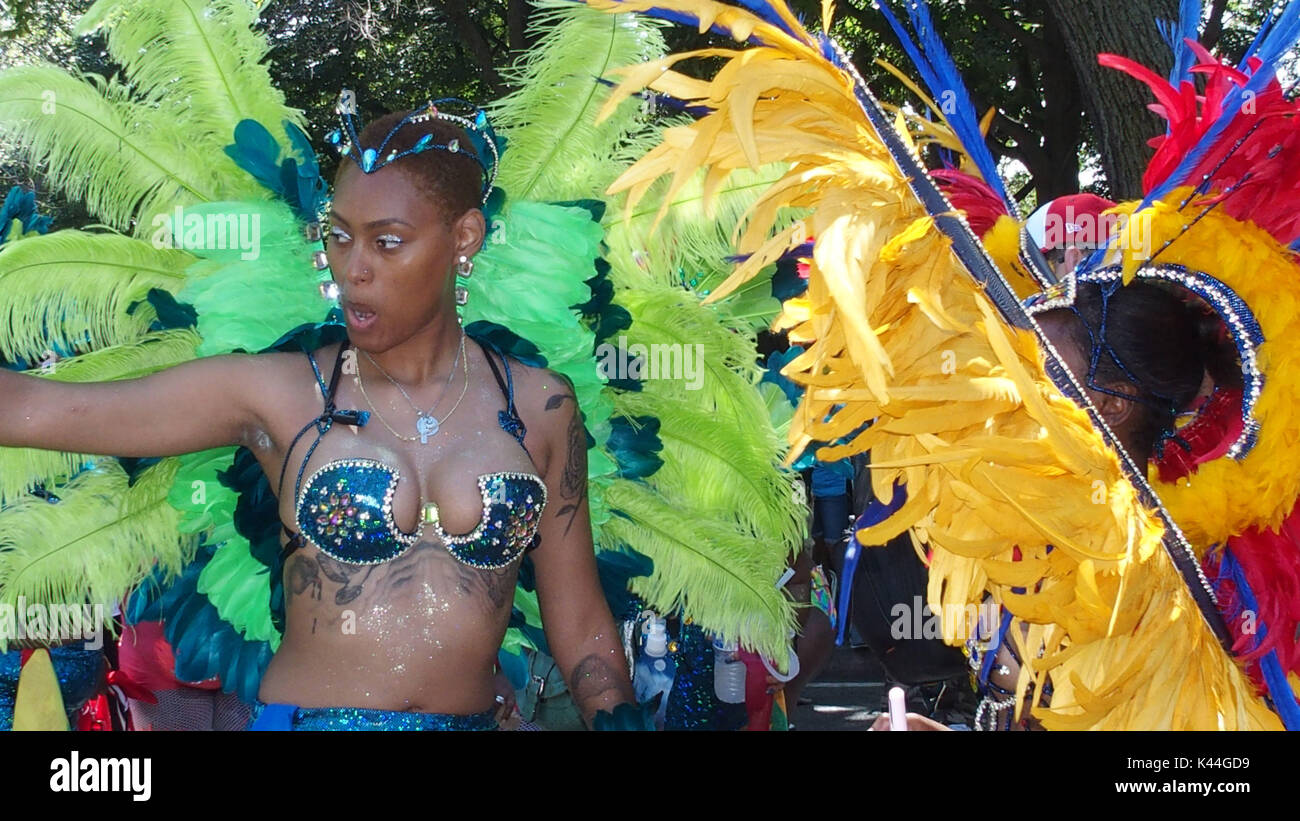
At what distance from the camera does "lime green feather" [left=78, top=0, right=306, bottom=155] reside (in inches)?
103

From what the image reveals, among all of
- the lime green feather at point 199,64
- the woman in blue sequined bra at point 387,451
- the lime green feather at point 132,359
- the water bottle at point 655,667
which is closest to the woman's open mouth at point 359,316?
the woman in blue sequined bra at point 387,451

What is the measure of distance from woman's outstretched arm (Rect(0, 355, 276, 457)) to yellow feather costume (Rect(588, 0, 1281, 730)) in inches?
36.8

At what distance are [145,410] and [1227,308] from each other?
192cm

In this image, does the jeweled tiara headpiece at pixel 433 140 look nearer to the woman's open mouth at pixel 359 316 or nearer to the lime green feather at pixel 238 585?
the woman's open mouth at pixel 359 316

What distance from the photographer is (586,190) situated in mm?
2844

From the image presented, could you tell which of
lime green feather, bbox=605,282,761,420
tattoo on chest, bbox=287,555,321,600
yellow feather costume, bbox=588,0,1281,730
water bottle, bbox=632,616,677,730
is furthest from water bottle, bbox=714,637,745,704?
yellow feather costume, bbox=588,0,1281,730

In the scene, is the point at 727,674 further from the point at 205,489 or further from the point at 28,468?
the point at 28,468

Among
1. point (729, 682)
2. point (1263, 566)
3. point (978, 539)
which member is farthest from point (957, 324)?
point (729, 682)

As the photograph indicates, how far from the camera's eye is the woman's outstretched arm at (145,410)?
2100mm

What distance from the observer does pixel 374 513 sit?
2.31 m

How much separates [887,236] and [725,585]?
128 centimetres

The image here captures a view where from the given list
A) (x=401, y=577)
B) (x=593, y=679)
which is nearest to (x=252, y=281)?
(x=401, y=577)

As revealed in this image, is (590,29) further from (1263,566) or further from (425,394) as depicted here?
(1263,566)

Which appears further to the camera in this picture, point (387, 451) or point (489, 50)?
point (489, 50)
